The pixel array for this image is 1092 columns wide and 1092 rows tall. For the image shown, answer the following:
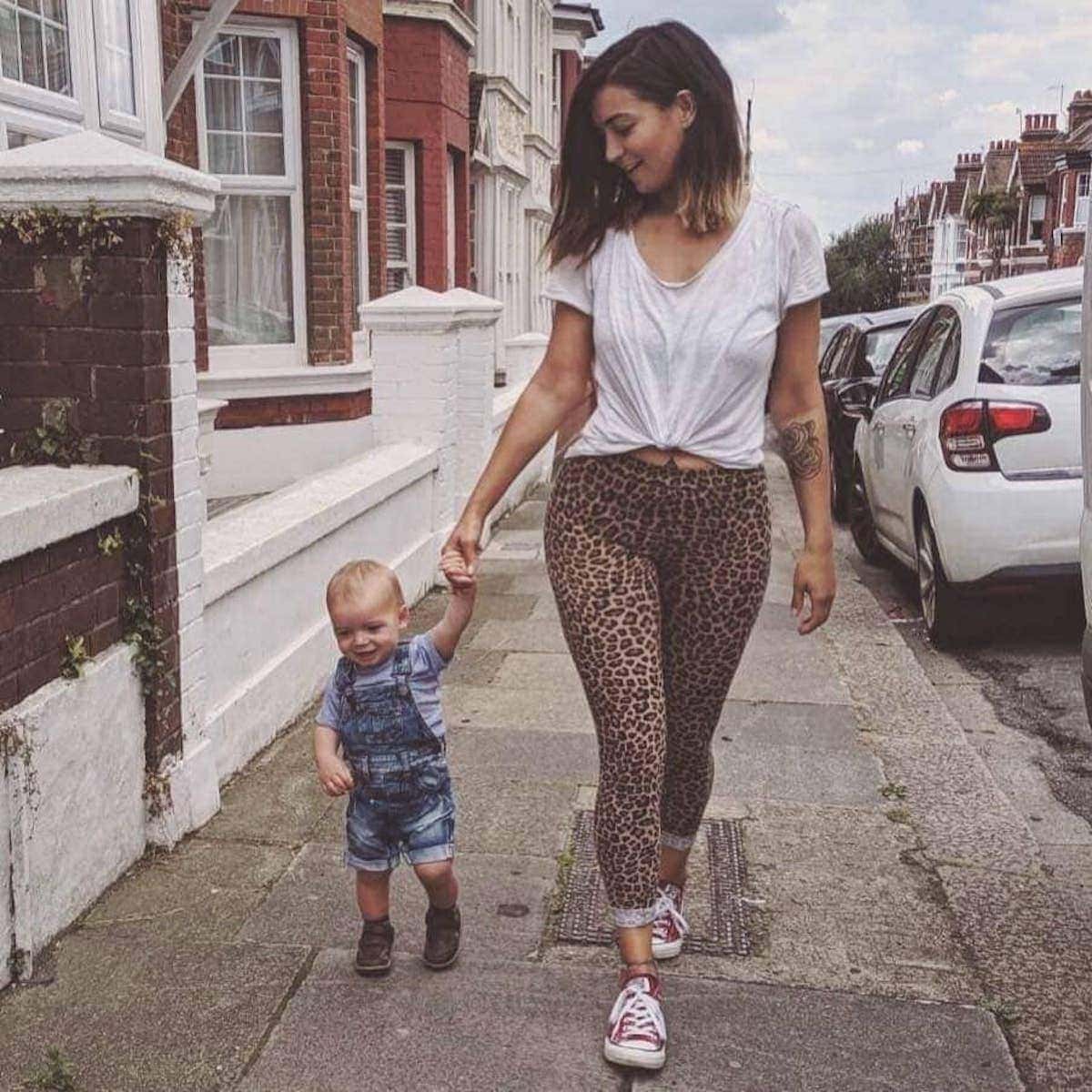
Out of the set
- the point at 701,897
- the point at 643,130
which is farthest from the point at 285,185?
the point at 643,130

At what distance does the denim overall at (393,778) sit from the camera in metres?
3.24

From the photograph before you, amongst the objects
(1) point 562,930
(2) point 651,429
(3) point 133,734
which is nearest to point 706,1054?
(1) point 562,930

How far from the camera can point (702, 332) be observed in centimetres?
295

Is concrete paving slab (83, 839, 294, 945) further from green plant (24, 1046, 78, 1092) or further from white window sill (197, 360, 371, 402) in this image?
white window sill (197, 360, 371, 402)

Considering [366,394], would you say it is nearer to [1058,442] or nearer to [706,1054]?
[1058,442]

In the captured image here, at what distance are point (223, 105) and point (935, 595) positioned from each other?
6361 millimetres

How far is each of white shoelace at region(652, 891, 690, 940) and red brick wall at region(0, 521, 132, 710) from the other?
1.67 metres

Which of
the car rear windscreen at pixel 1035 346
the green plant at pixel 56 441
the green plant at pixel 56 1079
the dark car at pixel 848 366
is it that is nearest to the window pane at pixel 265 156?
the dark car at pixel 848 366

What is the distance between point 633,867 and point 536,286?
907 inches

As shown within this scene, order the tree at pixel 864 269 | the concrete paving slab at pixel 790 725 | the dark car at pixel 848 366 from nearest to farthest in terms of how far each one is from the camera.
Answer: the concrete paving slab at pixel 790 725, the dark car at pixel 848 366, the tree at pixel 864 269

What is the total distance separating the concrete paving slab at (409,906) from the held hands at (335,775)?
67 centimetres

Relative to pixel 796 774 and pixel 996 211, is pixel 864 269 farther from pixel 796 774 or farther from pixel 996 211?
pixel 796 774

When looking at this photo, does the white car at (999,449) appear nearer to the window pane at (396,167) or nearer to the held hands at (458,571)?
the held hands at (458,571)

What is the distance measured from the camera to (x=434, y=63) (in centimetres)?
1520
